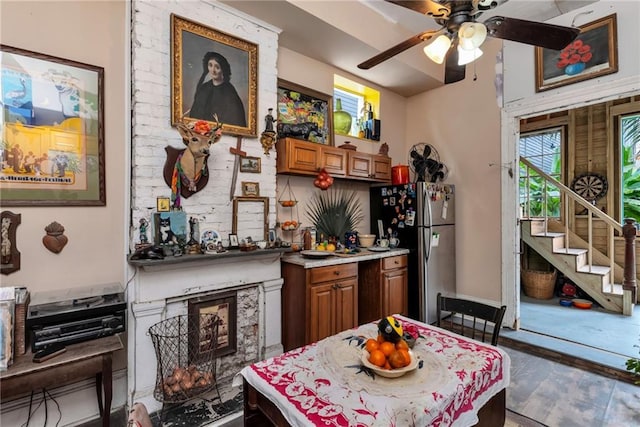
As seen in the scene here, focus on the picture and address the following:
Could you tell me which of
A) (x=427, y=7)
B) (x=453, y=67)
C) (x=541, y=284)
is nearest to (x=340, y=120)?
(x=453, y=67)

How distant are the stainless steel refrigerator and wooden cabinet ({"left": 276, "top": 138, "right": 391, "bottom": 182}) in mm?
301

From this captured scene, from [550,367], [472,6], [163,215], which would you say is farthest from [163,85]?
[550,367]

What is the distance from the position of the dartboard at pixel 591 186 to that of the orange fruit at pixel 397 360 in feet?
19.0

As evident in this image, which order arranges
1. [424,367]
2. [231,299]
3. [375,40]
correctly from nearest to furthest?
[424,367] < [231,299] < [375,40]

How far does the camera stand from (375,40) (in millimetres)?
3189

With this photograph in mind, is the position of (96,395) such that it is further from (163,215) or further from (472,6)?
(472,6)

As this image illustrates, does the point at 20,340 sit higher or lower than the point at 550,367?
higher

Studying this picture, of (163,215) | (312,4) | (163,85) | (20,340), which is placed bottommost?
(20,340)

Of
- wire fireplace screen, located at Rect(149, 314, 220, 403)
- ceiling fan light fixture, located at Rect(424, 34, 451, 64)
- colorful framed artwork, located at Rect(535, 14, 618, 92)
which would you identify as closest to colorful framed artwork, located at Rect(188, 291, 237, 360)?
wire fireplace screen, located at Rect(149, 314, 220, 403)

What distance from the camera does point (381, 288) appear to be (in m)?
3.28

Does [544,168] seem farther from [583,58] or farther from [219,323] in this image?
[219,323]

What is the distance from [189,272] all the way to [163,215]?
461mm

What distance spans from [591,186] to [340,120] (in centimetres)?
458

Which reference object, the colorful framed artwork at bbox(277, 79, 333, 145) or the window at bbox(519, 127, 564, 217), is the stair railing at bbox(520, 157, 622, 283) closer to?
the window at bbox(519, 127, 564, 217)
